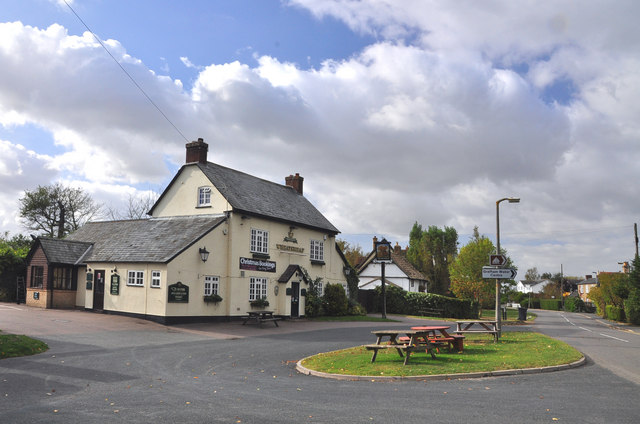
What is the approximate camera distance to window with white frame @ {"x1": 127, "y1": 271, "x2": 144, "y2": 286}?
26547 mm

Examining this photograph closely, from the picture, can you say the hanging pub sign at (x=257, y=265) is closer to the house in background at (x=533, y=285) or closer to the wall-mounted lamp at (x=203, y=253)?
the wall-mounted lamp at (x=203, y=253)

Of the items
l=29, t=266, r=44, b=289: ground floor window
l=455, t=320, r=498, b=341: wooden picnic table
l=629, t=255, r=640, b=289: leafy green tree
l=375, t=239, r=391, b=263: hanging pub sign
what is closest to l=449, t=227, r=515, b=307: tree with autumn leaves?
l=629, t=255, r=640, b=289: leafy green tree

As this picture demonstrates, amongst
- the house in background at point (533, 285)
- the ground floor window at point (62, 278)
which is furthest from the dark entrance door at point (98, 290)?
the house in background at point (533, 285)

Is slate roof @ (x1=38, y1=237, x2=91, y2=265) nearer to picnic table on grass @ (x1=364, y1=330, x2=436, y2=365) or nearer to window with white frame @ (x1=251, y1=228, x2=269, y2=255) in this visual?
window with white frame @ (x1=251, y1=228, x2=269, y2=255)

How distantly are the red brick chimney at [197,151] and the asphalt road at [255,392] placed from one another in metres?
15.4

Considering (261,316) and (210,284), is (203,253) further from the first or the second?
(261,316)

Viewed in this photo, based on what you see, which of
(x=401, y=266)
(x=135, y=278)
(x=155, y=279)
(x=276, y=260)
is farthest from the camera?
(x=401, y=266)

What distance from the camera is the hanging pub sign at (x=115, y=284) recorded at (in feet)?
90.4

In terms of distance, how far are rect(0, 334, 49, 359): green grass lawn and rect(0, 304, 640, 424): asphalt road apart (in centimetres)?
56

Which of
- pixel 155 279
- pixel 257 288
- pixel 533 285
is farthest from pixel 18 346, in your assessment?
pixel 533 285

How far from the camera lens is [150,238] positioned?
2900 centimetres

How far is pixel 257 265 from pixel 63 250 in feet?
38.1

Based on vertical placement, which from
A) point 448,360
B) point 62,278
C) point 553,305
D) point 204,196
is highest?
point 204,196

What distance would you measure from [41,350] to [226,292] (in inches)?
535
